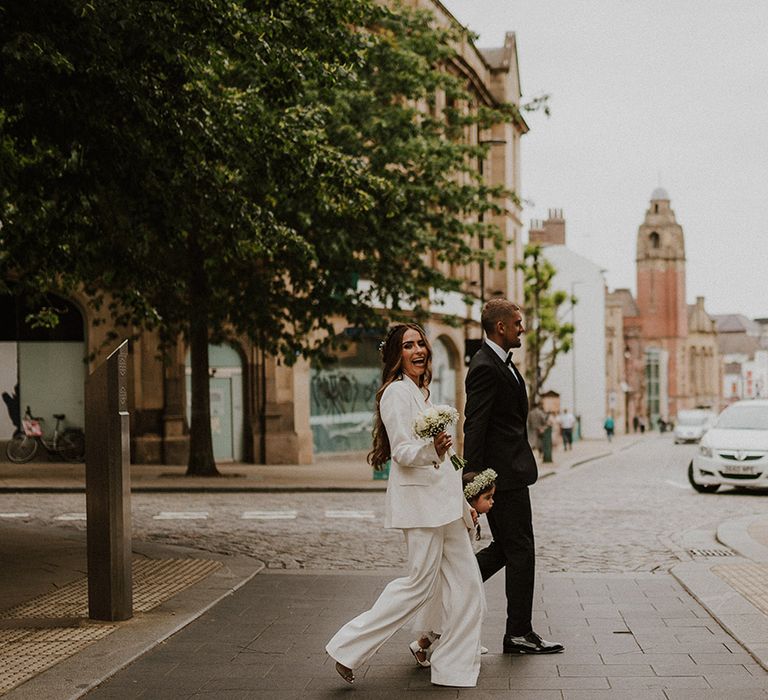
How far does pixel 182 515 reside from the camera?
16.3 metres

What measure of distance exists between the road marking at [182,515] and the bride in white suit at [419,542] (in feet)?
32.7

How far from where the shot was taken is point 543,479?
27.7 metres

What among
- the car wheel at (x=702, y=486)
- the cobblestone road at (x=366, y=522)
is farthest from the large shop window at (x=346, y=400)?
the car wheel at (x=702, y=486)

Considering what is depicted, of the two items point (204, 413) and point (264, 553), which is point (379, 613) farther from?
point (204, 413)

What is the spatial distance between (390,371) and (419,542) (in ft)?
2.82

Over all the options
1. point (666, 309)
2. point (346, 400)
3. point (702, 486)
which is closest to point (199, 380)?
point (702, 486)

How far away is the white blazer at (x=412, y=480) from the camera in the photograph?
6133 millimetres

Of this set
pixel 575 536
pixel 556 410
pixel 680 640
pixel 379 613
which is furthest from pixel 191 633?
pixel 556 410

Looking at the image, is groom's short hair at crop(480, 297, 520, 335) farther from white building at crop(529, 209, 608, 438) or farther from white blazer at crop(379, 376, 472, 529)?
white building at crop(529, 209, 608, 438)

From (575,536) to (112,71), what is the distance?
6.78 meters

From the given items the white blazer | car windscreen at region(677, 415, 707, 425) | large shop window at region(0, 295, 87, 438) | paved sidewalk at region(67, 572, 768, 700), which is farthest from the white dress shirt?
car windscreen at region(677, 415, 707, 425)

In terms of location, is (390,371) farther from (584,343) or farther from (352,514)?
(584,343)

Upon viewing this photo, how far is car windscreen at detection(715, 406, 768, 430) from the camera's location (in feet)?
72.2

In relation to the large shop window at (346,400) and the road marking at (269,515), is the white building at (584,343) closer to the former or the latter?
the large shop window at (346,400)
